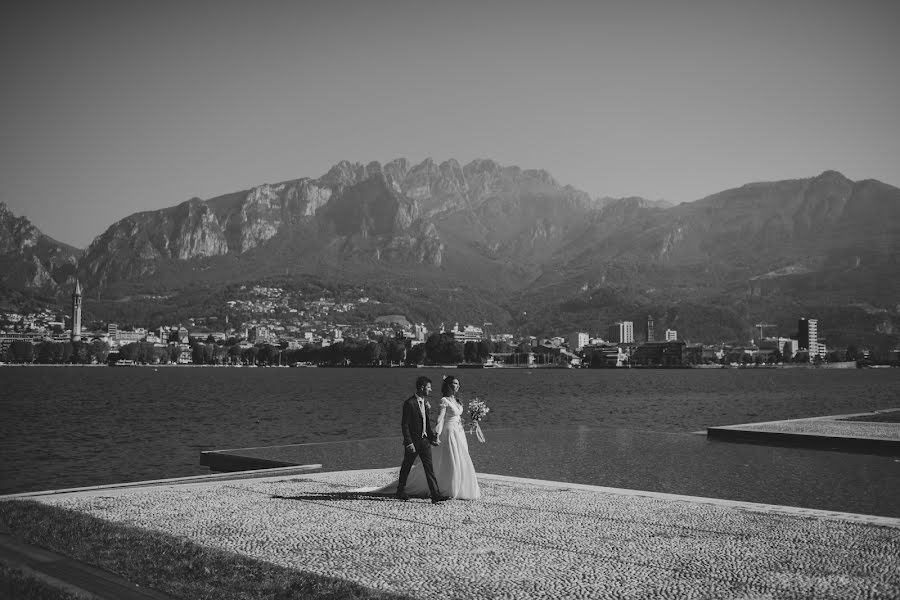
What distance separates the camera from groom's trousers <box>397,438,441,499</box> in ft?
49.9

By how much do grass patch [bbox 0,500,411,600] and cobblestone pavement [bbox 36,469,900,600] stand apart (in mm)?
425

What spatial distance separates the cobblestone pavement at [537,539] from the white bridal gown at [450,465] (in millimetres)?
302

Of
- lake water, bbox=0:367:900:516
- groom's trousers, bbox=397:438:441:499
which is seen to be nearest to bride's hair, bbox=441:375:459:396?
groom's trousers, bbox=397:438:441:499

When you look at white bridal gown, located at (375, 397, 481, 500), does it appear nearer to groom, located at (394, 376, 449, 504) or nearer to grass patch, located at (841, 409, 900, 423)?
groom, located at (394, 376, 449, 504)

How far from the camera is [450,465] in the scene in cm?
1555

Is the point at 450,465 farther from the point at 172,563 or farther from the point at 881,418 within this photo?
the point at 881,418

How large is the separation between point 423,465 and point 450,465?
0.50m

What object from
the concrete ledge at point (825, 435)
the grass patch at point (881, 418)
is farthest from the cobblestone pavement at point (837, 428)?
the grass patch at point (881, 418)

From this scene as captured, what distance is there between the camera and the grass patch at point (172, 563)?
29.3 ft

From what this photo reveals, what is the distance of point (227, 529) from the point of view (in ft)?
40.8

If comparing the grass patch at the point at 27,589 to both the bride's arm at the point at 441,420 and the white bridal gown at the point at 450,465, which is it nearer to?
the bride's arm at the point at 441,420

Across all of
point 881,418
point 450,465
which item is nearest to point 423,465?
point 450,465

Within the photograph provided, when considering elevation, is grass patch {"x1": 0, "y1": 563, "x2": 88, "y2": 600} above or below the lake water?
above

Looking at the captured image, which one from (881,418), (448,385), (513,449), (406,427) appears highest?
(448,385)
